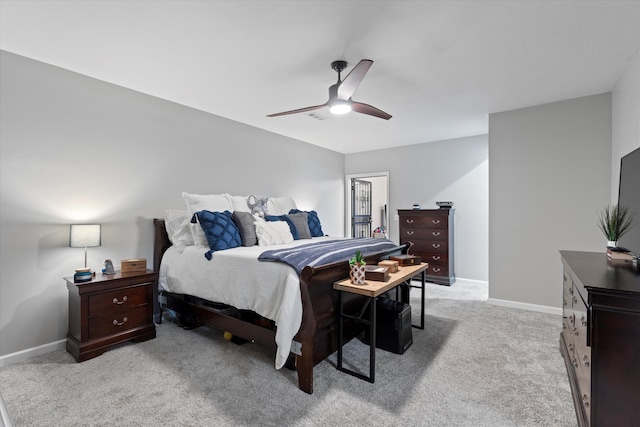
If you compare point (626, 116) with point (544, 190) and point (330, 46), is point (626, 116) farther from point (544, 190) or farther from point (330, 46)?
point (330, 46)

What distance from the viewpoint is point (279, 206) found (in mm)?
4238

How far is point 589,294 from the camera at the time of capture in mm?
1268

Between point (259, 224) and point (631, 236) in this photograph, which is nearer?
point (631, 236)

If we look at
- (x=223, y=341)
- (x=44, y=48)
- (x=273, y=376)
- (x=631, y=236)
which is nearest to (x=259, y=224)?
(x=223, y=341)

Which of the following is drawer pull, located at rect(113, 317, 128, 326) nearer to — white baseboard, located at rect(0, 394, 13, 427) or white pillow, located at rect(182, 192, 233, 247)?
white pillow, located at rect(182, 192, 233, 247)

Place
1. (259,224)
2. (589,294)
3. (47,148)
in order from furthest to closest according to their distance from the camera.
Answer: (259,224) → (47,148) → (589,294)

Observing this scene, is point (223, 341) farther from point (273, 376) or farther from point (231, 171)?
point (231, 171)

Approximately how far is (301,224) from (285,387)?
7.01 feet

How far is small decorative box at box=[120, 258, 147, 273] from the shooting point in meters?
2.80

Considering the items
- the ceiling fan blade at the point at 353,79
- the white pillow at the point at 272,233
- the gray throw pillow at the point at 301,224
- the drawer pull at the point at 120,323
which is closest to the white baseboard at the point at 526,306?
the gray throw pillow at the point at 301,224

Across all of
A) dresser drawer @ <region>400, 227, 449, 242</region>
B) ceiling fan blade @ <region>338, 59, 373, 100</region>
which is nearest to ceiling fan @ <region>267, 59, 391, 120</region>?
ceiling fan blade @ <region>338, 59, 373, 100</region>

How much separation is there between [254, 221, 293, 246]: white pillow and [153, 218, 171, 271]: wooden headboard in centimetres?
105

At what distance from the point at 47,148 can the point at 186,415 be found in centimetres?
251

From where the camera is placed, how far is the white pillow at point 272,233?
10.3ft
